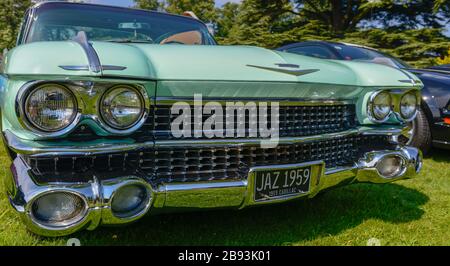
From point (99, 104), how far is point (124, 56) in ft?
0.84

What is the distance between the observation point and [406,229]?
258 centimetres

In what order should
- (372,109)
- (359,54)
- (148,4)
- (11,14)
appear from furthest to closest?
(148,4)
(11,14)
(359,54)
(372,109)

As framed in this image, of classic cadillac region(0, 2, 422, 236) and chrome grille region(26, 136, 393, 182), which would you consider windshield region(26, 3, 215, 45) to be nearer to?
classic cadillac region(0, 2, 422, 236)

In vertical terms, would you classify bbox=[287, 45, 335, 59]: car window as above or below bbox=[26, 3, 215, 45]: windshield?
below

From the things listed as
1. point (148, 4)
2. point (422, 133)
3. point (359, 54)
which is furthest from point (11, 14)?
point (422, 133)

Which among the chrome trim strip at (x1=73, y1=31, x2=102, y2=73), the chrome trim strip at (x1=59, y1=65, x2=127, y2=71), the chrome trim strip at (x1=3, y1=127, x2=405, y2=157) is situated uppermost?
the chrome trim strip at (x1=73, y1=31, x2=102, y2=73)

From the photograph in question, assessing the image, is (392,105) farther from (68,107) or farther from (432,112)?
(432,112)

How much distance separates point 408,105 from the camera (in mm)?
2627

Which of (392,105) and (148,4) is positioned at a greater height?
(148,4)

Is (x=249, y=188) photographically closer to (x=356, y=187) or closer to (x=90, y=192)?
(x=90, y=192)

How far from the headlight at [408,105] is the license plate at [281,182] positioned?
0.92 meters

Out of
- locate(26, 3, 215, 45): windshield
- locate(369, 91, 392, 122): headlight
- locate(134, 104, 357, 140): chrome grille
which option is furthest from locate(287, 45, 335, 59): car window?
locate(134, 104, 357, 140): chrome grille

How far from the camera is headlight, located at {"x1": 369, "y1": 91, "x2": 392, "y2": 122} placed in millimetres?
2479

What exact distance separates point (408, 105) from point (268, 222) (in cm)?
121
